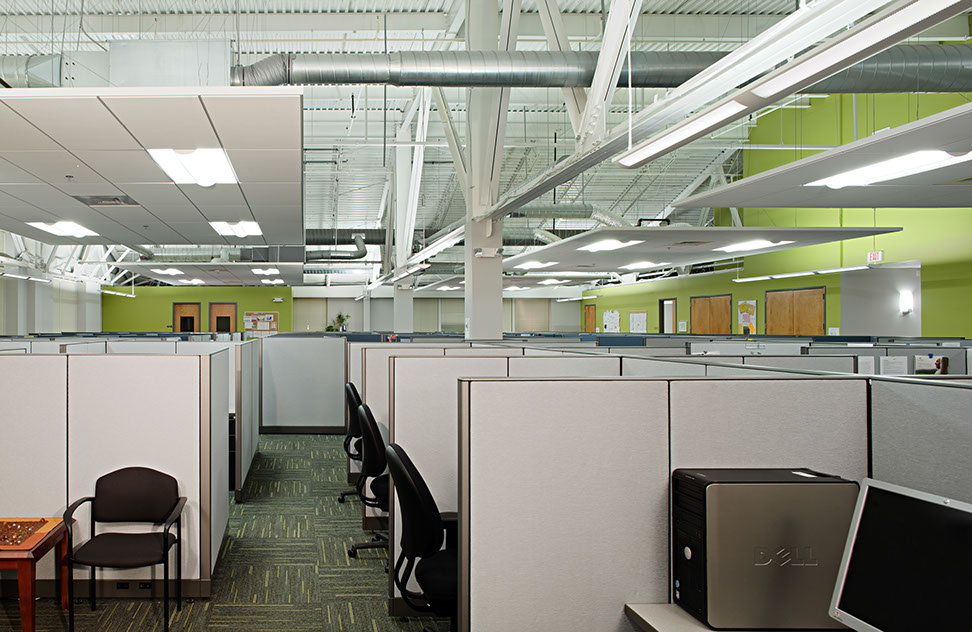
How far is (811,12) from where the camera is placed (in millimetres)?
2279

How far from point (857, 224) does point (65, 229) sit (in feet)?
37.8

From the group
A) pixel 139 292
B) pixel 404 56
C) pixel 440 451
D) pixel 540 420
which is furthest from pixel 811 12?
pixel 139 292

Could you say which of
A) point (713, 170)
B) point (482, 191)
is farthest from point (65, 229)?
point (713, 170)

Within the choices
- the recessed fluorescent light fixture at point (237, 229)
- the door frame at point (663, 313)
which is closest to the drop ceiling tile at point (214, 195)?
the recessed fluorescent light fixture at point (237, 229)

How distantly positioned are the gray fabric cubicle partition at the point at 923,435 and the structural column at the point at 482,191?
201 inches

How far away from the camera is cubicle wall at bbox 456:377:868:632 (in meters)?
1.85

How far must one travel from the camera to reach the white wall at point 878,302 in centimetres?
965

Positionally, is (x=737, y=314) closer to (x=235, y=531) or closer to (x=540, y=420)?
(x=235, y=531)

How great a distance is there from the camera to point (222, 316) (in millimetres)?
21328

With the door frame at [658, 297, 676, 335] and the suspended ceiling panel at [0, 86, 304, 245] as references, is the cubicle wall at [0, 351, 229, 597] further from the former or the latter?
the door frame at [658, 297, 676, 335]

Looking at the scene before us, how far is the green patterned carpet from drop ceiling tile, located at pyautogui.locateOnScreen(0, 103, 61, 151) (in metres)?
2.69

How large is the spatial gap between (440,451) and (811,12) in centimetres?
246

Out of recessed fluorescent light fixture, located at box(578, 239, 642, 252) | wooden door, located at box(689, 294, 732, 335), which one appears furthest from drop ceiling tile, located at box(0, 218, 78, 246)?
wooden door, located at box(689, 294, 732, 335)

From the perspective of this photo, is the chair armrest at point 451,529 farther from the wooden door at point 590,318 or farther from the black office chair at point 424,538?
the wooden door at point 590,318
